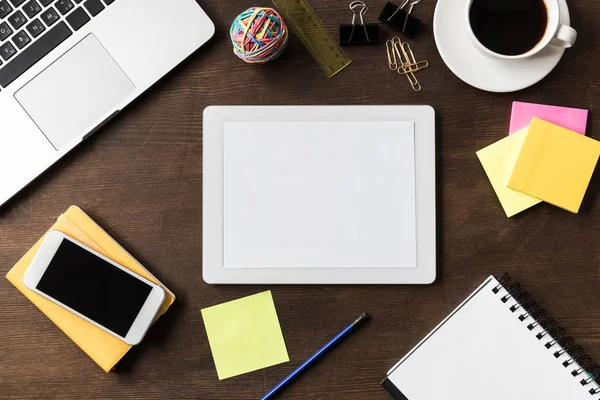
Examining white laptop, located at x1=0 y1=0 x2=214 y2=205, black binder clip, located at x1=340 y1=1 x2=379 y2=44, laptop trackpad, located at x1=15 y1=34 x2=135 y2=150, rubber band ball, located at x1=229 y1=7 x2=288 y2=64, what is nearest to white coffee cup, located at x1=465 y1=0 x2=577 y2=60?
black binder clip, located at x1=340 y1=1 x2=379 y2=44

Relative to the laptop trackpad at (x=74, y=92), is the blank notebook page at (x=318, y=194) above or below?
below

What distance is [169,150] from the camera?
0.75 metres

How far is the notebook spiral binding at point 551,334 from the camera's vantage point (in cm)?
70

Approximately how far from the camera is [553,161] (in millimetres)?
721

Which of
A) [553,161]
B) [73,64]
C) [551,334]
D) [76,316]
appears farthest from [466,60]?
[76,316]

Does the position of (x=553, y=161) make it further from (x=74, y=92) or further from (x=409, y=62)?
(x=74, y=92)

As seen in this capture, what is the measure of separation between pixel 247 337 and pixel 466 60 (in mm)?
455

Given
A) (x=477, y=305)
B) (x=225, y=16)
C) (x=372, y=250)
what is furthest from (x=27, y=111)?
(x=477, y=305)

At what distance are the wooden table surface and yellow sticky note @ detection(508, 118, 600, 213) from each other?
0.02 meters

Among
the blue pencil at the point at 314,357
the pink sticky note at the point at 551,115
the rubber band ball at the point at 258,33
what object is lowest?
the blue pencil at the point at 314,357

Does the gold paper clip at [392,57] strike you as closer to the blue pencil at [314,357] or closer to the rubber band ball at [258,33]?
the rubber band ball at [258,33]

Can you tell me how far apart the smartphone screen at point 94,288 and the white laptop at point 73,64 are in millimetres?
111

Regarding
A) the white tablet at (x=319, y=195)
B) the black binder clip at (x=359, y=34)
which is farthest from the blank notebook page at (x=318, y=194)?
the black binder clip at (x=359, y=34)

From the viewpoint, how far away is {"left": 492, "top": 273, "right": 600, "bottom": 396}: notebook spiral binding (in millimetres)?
705
